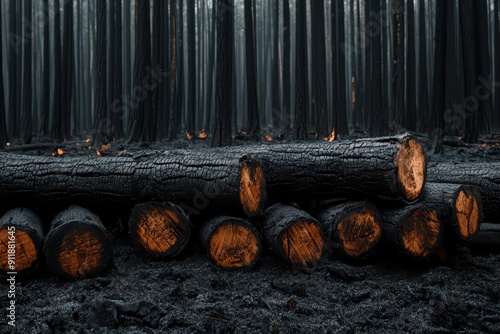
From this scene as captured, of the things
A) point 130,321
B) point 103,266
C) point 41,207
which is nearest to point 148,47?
point 41,207

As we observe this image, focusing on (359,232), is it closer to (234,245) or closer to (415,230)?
(415,230)

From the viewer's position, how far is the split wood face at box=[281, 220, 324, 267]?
344 cm

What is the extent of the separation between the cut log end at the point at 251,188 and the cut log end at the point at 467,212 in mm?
1713

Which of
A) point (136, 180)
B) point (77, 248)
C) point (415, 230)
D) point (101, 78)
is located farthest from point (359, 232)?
point (101, 78)

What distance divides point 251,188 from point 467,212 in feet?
6.40

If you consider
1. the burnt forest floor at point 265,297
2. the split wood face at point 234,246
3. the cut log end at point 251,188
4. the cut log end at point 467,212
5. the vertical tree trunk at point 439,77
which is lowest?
the burnt forest floor at point 265,297

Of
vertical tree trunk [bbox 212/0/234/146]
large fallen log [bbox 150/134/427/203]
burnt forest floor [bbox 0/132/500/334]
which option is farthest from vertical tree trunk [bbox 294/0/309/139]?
burnt forest floor [bbox 0/132/500/334]

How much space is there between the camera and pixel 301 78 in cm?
1267

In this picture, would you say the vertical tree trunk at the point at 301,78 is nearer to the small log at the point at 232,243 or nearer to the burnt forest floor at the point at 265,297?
the burnt forest floor at the point at 265,297

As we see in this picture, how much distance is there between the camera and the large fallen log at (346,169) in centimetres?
352

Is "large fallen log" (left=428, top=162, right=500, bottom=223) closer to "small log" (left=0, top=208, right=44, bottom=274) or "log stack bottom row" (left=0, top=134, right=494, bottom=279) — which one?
"log stack bottom row" (left=0, top=134, right=494, bottom=279)

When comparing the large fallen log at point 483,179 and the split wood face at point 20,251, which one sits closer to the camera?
the split wood face at point 20,251

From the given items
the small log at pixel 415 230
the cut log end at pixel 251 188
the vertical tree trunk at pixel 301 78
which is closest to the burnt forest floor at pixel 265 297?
the small log at pixel 415 230

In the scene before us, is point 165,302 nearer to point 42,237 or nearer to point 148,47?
point 42,237
